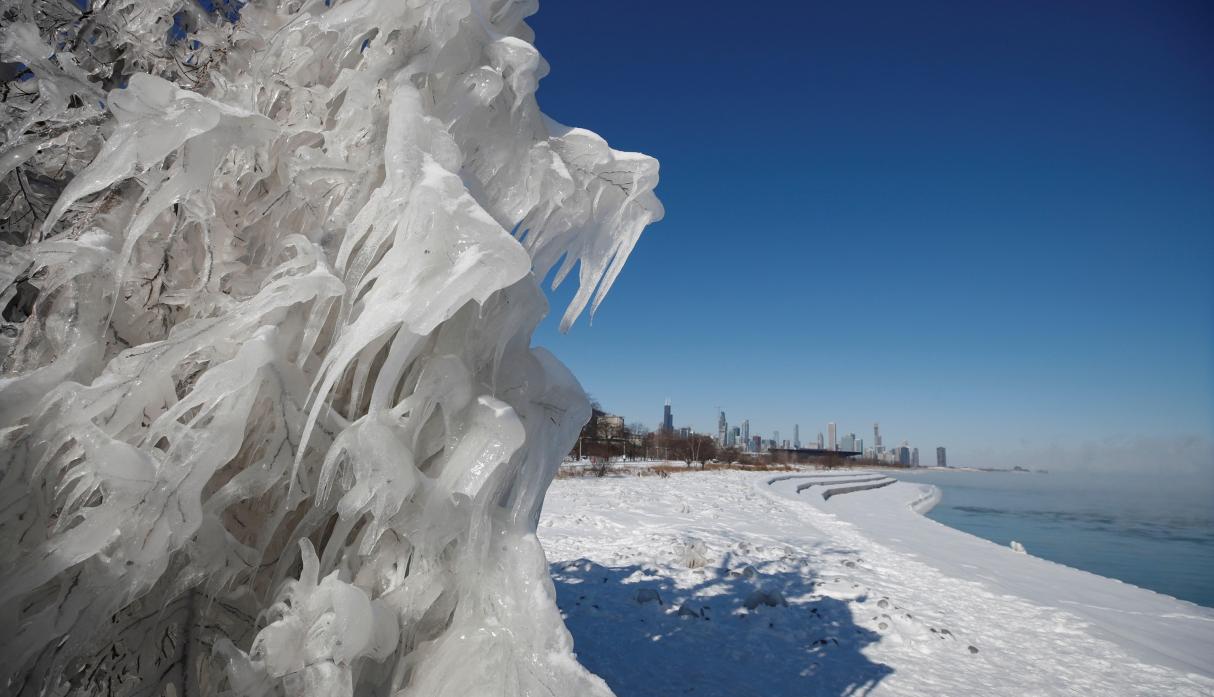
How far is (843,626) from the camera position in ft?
13.4

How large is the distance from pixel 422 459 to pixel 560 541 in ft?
16.5

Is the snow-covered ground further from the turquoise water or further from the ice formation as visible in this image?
the turquoise water

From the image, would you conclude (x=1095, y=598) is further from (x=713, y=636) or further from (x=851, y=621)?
(x=713, y=636)

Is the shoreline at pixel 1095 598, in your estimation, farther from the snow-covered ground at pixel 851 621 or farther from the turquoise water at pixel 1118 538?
the turquoise water at pixel 1118 538

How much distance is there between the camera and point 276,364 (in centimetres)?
145

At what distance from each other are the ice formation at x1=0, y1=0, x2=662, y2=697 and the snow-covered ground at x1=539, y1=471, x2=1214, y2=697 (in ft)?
6.54

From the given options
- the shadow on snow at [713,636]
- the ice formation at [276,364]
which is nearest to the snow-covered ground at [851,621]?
the shadow on snow at [713,636]

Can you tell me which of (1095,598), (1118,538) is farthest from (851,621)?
(1118,538)

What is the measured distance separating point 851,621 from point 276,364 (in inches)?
172

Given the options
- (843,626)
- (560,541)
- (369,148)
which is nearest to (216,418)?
(369,148)

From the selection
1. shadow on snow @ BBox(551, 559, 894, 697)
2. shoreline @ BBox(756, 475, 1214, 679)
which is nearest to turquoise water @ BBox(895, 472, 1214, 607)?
shoreline @ BBox(756, 475, 1214, 679)

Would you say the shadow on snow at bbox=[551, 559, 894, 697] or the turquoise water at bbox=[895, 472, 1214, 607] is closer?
the shadow on snow at bbox=[551, 559, 894, 697]

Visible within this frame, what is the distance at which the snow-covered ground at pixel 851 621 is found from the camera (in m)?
3.25

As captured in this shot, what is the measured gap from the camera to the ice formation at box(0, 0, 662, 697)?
4.34 ft
